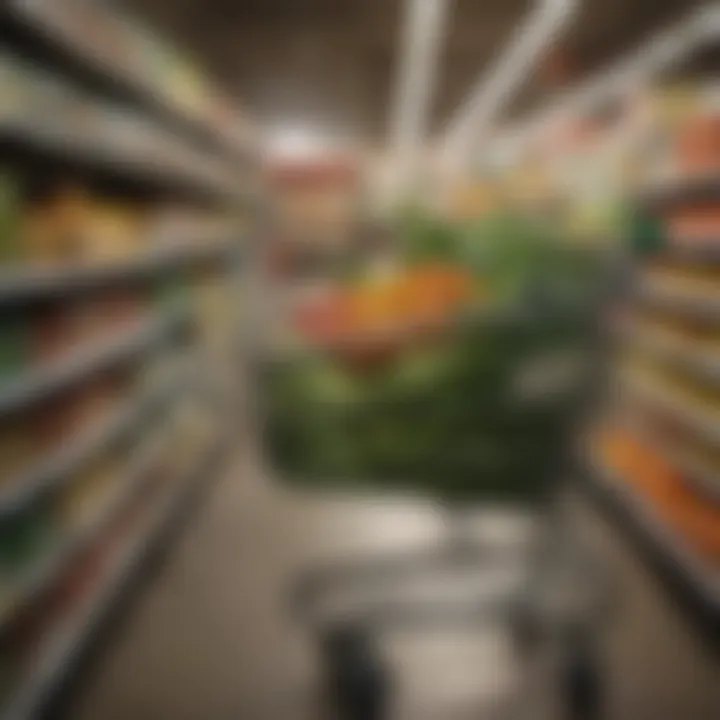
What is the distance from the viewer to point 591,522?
3971 mm

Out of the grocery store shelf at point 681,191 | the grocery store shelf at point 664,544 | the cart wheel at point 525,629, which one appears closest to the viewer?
the cart wheel at point 525,629

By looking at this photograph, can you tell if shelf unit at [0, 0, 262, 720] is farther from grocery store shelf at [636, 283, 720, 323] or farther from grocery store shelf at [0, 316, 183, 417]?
grocery store shelf at [636, 283, 720, 323]

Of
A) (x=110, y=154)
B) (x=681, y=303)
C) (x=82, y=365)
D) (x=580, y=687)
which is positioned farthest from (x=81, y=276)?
(x=681, y=303)

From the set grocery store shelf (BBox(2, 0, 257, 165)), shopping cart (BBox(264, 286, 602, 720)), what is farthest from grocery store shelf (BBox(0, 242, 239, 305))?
shopping cart (BBox(264, 286, 602, 720))

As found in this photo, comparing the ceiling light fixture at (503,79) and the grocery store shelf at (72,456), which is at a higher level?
the ceiling light fixture at (503,79)

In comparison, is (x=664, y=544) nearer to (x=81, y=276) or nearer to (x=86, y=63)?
(x=81, y=276)

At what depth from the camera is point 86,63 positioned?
299 cm

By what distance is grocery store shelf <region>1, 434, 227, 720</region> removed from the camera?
→ 2396mm

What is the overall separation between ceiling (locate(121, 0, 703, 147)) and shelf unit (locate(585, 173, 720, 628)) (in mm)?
600

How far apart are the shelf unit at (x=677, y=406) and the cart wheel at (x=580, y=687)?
1.83 feet

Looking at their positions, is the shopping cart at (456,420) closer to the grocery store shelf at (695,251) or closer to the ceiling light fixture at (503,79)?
the ceiling light fixture at (503,79)

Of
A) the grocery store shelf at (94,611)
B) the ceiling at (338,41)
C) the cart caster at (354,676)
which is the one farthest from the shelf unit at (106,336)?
the cart caster at (354,676)

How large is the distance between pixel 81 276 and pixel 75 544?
0.67 m

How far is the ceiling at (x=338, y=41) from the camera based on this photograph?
286 cm
